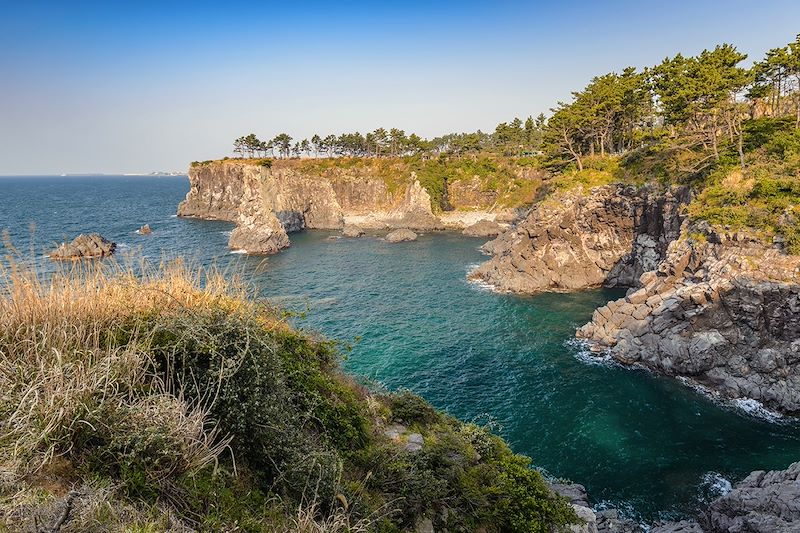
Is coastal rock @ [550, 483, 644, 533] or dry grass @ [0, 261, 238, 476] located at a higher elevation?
dry grass @ [0, 261, 238, 476]

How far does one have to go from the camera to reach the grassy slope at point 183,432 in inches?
205

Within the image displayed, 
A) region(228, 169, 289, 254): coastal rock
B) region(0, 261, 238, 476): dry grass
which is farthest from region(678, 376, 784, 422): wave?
region(228, 169, 289, 254): coastal rock

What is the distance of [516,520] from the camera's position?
1085cm

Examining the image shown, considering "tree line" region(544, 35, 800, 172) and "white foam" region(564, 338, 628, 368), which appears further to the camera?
"tree line" region(544, 35, 800, 172)

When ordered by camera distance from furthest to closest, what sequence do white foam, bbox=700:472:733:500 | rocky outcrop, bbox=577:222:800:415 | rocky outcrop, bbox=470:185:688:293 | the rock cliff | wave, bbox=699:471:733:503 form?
the rock cliff
rocky outcrop, bbox=470:185:688:293
rocky outcrop, bbox=577:222:800:415
white foam, bbox=700:472:733:500
wave, bbox=699:471:733:503

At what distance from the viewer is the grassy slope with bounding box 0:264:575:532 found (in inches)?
205

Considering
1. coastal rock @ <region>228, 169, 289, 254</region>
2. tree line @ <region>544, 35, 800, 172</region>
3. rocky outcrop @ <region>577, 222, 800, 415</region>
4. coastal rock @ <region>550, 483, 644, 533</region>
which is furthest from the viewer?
coastal rock @ <region>228, 169, 289, 254</region>

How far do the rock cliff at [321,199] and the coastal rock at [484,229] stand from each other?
518 cm

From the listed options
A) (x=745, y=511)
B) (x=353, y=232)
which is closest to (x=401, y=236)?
(x=353, y=232)

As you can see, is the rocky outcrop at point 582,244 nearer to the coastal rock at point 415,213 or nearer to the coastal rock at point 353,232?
the coastal rock at point 353,232

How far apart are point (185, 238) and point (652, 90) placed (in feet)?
256

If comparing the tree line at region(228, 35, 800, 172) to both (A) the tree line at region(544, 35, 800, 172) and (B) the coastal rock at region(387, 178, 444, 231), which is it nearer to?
(A) the tree line at region(544, 35, 800, 172)

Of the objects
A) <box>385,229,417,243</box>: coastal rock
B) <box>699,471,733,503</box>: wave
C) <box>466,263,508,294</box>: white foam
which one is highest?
<box>385,229,417,243</box>: coastal rock

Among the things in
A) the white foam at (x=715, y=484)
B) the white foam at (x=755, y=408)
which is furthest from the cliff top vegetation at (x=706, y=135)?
the white foam at (x=715, y=484)
